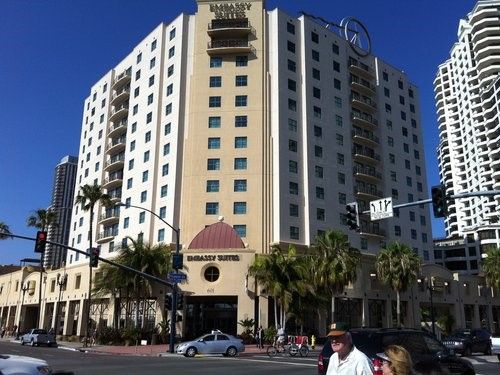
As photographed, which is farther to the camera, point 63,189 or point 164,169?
point 63,189


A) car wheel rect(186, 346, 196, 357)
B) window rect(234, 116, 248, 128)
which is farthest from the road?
window rect(234, 116, 248, 128)

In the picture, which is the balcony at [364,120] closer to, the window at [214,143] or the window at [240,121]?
the window at [240,121]

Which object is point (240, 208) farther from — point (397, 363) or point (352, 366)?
point (397, 363)

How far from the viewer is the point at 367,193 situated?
65.0 m

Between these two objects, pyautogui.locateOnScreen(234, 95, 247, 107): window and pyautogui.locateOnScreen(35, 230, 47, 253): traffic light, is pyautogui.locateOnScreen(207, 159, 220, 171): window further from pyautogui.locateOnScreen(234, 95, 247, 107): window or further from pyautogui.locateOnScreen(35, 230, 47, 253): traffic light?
pyautogui.locateOnScreen(35, 230, 47, 253): traffic light

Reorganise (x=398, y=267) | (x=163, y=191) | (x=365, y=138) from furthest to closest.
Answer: (x=365, y=138) → (x=163, y=191) → (x=398, y=267)

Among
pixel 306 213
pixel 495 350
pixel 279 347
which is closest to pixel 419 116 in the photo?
pixel 306 213

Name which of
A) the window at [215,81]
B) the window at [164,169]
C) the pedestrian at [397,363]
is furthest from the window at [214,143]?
the pedestrian at [397,363]

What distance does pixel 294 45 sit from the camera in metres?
63.9

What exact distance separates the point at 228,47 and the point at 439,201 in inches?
1815

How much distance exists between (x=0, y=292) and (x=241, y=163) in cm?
5604

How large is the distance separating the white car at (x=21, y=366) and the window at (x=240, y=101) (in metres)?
51.5

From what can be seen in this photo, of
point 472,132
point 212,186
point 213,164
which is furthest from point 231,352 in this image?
point 472,132

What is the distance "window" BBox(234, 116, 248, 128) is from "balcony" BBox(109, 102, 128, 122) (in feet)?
64.5
